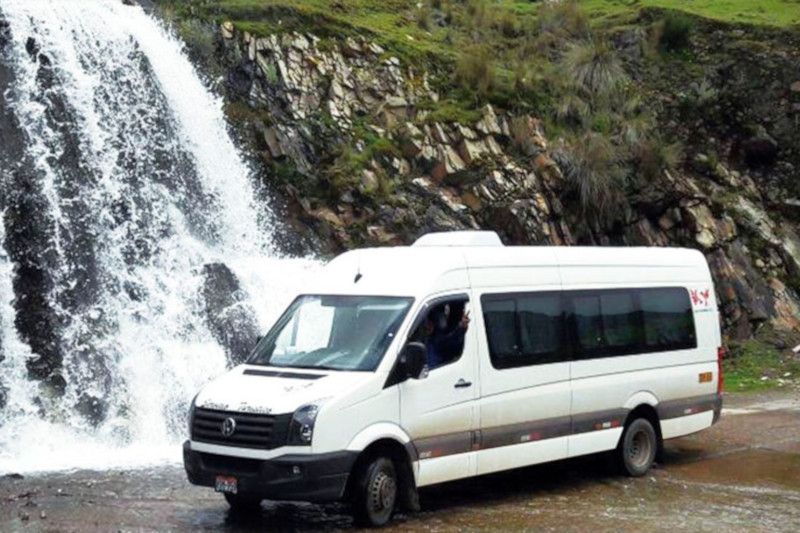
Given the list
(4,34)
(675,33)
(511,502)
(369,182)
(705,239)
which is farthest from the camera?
(675,33)

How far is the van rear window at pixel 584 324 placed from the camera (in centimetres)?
1209

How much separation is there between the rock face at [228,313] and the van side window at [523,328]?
6.32 meters

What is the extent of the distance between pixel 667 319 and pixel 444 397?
4537 millimetres

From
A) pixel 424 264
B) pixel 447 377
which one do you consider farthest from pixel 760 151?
pixel 447 377

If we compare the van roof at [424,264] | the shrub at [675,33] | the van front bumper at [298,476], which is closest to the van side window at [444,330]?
the van roof at [424,264]

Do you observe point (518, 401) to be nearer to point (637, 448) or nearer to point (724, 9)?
point (637, 448)

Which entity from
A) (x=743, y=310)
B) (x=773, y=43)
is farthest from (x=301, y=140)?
(x=773, y=43)

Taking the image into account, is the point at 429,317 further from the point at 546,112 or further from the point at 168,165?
the point at 546,112

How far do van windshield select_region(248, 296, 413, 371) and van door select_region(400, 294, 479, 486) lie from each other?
1.05ft

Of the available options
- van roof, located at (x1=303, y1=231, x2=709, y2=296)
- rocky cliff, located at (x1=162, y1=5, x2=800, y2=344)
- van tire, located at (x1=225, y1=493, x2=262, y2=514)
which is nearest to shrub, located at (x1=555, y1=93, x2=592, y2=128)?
rocky cliff, located at (x1=162, y1=5, x2=800, y2=344)

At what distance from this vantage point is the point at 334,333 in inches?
444

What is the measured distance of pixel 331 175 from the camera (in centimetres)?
2344

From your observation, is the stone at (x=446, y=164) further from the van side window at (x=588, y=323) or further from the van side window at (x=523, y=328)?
the van side window at (x=523, y=328)

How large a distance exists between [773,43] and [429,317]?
22.6 meters
